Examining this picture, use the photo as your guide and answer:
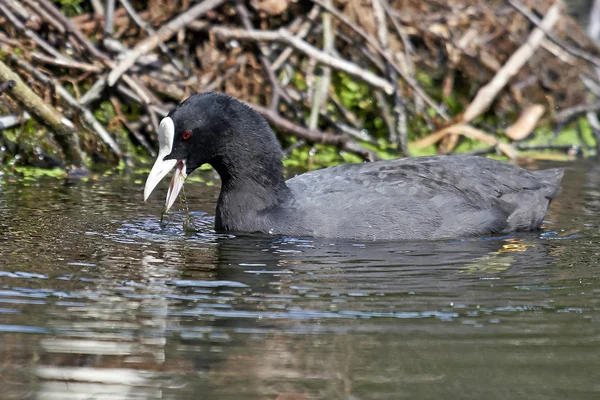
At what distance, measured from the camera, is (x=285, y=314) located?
3707mm

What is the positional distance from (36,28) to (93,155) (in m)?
1.12

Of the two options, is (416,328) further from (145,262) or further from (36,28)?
(36,28)

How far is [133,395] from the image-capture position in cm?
284

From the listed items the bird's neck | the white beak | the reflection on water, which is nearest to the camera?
the reflection on water

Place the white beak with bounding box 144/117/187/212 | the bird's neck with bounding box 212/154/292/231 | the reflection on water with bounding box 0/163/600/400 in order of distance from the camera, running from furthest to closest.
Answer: the bird's neck with bounding box 212/154/292/231
the white beak with bounding box 144/117/187/212
the reflection on water with bounding box 0/163/600/400

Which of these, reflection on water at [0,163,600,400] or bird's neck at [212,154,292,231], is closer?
reflection on water at [0,163,600,400]

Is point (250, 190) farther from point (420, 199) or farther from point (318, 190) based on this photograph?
point (420, 199)

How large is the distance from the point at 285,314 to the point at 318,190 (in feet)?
5.97

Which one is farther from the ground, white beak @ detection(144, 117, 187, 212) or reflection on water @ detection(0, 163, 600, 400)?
white beak @ detection(144, 117, 187, 212)

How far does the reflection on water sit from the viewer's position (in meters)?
2.98

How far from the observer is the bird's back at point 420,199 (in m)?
5.28

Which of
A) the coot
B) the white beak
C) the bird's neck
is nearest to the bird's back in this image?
the coot

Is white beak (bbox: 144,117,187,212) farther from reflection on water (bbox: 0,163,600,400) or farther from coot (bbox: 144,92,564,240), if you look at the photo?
reflection on water (bbox: 0,163,600,400)

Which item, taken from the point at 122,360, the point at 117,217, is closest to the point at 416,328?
the point at 122,360
